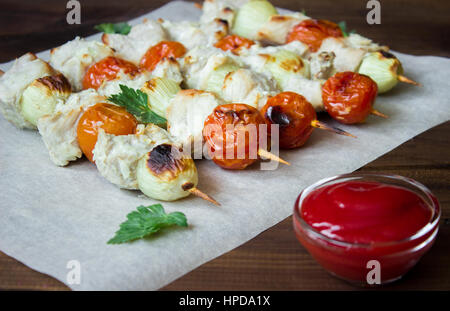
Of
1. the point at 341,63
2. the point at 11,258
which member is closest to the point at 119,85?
the point at 11,258

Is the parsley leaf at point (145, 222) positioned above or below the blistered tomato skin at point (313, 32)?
below

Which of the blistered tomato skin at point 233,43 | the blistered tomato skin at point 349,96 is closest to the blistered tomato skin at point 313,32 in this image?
the blistered tomato skin at point 233,43

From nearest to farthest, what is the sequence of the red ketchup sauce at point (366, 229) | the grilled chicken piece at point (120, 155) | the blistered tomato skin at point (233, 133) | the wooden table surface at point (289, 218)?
the red ketchup sauce at point (366, 229), the wooden table surface at point (289, 218), the grilled chicken piece at point (120, 155), the blistered tomato skin at point (233, 133)

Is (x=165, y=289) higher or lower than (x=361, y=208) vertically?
lower

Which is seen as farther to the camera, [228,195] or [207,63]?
[207,63]

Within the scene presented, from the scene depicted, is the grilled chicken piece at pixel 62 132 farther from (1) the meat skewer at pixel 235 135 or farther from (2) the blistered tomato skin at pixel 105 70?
(1) the meat skewer at pixel 235 135

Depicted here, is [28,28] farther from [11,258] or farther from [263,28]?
[11,258]

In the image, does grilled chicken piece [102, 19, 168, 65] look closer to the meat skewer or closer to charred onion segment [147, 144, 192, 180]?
the meat skewer

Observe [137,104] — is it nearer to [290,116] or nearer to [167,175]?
[167,175]
